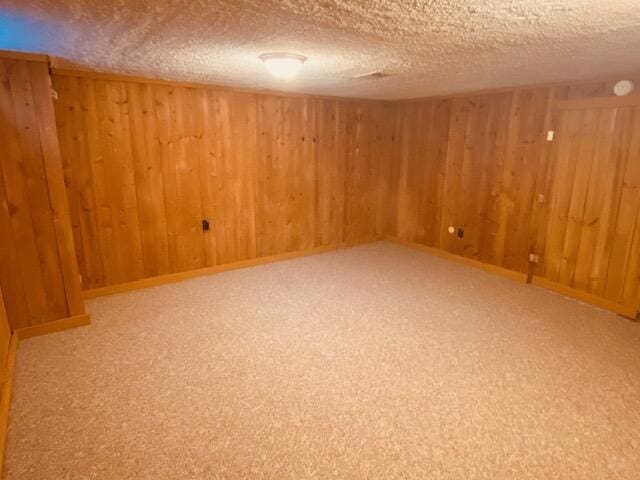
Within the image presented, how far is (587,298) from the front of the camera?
11.4 feet

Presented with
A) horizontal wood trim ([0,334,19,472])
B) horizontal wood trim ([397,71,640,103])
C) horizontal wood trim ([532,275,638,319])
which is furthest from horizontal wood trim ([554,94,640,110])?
horizontal wood trim ([0,334,19,472])

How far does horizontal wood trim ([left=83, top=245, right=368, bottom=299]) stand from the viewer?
3607 millimetres

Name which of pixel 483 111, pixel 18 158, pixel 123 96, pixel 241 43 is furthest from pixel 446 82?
pixel 18 158

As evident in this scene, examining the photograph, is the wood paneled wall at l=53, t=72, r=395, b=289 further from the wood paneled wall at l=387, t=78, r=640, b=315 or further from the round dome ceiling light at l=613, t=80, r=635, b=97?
the round dome ceiling light at l=613, t=80, r=635, b=97

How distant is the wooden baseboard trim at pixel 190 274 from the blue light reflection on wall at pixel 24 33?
2.05 metres

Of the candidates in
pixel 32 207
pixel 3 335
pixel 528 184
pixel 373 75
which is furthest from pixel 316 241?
pixel 3 335

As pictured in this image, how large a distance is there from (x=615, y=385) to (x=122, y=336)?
323 centimetres

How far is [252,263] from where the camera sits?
14.6 feet

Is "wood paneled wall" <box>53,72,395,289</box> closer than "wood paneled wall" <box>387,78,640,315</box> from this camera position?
No

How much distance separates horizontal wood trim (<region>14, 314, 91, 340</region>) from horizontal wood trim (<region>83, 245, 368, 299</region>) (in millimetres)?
620

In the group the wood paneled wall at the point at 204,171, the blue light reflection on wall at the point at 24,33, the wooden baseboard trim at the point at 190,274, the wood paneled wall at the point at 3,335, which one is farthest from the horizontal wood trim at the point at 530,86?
the wood paneled wall at the point at 3,335

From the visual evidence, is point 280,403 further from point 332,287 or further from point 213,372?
point 332,287

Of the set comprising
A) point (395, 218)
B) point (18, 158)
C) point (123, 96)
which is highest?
point (123, 96)

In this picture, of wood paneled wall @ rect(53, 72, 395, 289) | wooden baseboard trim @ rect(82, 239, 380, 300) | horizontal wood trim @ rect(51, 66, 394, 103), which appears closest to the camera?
horizontal wood trim @ rect(51, 66, 394, 103)
